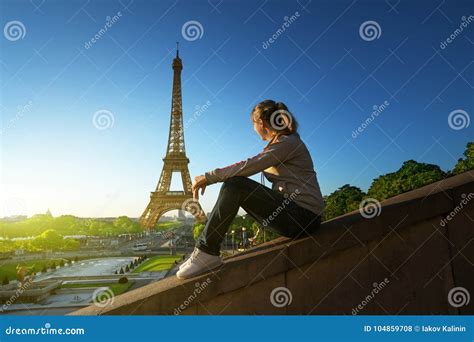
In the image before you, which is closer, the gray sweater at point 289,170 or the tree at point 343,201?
the gray sweater at point 289,170

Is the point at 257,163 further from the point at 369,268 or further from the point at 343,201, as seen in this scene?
the point at 343,201

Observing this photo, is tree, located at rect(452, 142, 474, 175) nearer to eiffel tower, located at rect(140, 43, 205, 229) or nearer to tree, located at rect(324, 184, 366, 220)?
tree, located at rect(324, 184, 366, 220)

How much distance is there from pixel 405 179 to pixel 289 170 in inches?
1094

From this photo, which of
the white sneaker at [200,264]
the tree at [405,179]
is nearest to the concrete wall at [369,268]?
the white sneaker at [200,264]

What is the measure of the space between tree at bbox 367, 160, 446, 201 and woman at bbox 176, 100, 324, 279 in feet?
76.5

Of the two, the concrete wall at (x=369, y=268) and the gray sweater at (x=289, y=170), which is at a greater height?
the gray sweater at (x=289, y=170)

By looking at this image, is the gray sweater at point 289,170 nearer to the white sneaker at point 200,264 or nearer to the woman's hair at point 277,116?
the woman's hair at point 277,116

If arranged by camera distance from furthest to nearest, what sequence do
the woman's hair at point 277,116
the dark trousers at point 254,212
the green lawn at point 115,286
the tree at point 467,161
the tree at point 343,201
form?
the tree at point 343,201 < the tree at point 467,161 < the green lawn at point 115,286 < the woman's hair at point 277,116 < the dark trousers at point 254,212

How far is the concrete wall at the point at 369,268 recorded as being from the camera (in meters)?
2.47

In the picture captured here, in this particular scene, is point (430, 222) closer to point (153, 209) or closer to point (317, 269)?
point (317, 269)

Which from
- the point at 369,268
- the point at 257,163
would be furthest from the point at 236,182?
the point at 369,268

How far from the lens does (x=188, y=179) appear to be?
124ft

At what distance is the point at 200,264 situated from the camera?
2453mm

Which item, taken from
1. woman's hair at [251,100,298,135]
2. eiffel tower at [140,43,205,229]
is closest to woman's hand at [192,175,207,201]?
woman's hair at [251,100,298,135]
